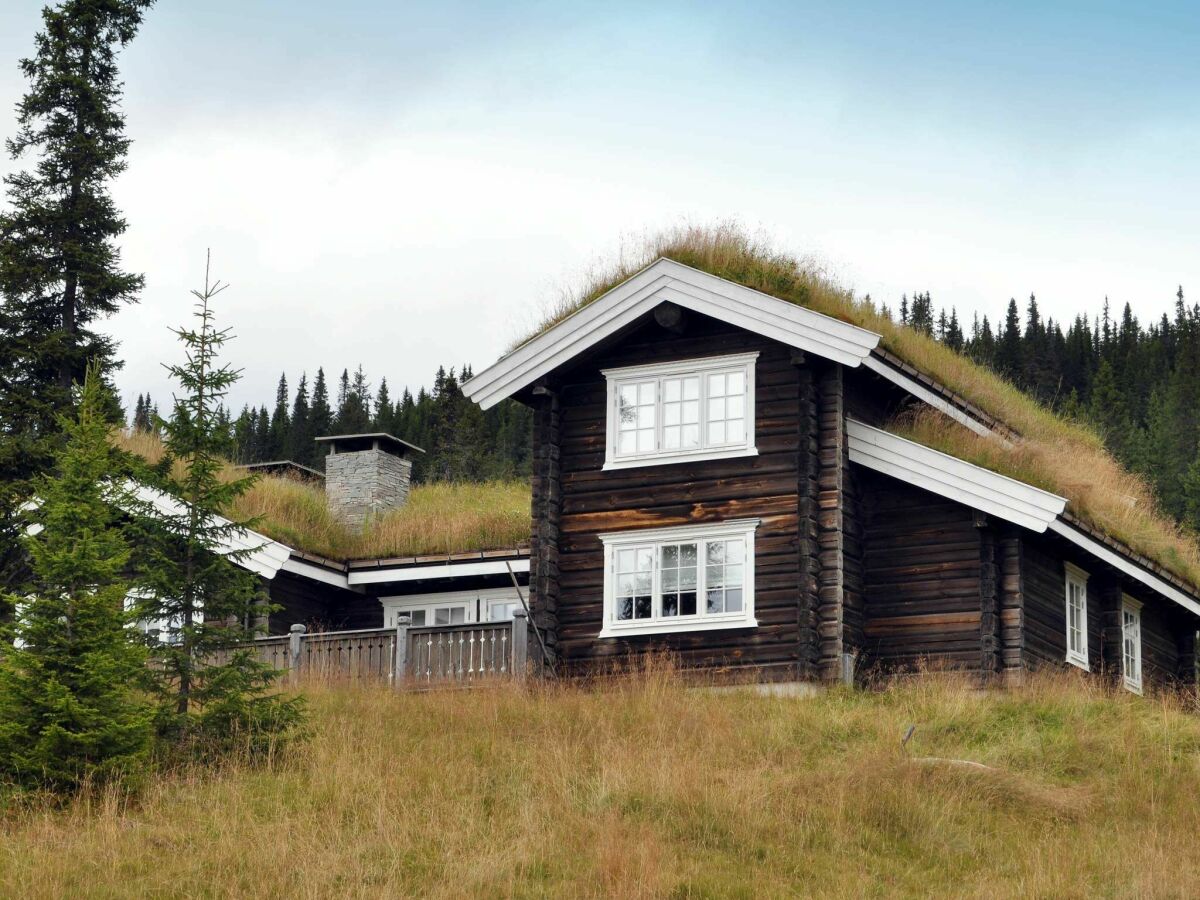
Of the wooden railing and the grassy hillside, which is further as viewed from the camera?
the wooden railing

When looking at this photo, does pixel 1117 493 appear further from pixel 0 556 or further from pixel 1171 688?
pixel 0 556

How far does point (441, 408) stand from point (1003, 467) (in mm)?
61790

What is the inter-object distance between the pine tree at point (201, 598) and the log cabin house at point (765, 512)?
6.48m

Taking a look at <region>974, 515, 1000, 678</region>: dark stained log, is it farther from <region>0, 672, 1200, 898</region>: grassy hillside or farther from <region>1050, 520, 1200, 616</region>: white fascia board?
<region>0, 672, 1200, 898</region>: grassy hillside

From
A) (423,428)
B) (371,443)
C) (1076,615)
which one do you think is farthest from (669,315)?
(423,428)

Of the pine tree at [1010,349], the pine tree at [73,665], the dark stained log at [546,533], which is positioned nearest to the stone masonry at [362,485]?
the dark stained log at [546,533]

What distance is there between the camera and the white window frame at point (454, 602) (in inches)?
1268

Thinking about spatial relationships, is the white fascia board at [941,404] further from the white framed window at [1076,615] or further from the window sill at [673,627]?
the window sill at [673,627]

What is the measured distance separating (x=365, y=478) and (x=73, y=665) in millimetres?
18401

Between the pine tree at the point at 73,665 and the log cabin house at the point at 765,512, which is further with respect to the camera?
the log cabin house at the point at 765,512

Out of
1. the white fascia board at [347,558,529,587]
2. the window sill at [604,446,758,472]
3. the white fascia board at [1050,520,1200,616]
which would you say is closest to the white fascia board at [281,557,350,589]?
the white fascia board at [347,558,529,587]

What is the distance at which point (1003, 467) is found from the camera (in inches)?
1026

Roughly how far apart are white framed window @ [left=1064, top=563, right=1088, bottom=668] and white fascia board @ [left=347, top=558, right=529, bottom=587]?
31.8 feet

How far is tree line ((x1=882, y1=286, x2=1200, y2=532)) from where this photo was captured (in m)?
70.9
